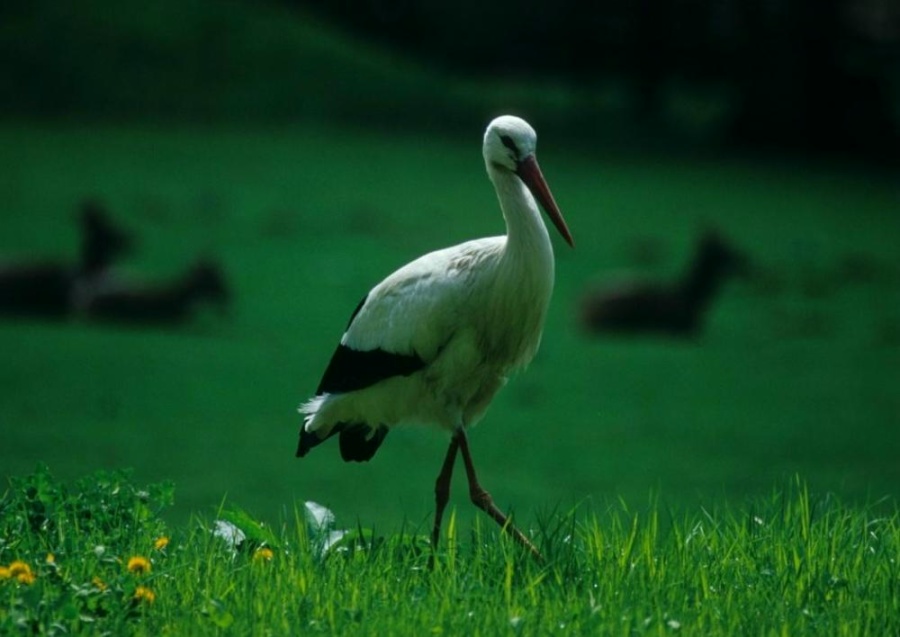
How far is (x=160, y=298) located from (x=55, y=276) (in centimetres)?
109

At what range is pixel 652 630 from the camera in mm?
4344

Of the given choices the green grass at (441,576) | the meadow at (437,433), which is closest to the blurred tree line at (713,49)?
the meadow at (437,433)

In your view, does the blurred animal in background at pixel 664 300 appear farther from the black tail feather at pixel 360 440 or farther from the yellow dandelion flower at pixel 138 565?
the yellow dandelion flower at pixel 138 565

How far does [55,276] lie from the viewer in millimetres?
14016

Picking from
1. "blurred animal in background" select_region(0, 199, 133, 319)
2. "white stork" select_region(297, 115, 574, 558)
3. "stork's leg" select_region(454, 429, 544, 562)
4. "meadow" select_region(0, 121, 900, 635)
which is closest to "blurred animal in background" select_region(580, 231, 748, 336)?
"meadow" select_region(0, 121, 900, 635)

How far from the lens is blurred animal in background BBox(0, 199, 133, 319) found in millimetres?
13992

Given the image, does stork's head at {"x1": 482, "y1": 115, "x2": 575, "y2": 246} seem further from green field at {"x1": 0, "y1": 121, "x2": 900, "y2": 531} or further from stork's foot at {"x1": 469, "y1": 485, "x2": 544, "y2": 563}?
green field at {"x1": 0, "y1": 121, "x2": 900, "y2": 531}

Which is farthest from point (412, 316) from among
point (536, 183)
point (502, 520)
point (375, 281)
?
point (375, 281)

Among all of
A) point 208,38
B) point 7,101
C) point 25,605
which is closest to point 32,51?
point 7,101


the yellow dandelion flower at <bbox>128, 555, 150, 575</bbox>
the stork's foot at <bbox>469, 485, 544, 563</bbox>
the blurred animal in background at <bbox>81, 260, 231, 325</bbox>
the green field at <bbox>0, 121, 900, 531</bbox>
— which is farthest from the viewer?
the blurred animal in background at <bbox>81, 260, 231, 325</bbox>

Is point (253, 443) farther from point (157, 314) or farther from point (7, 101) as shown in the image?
point (7, 101)

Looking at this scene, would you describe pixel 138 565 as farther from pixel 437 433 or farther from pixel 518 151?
pixel 437 433

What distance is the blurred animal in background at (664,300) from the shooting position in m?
14.0

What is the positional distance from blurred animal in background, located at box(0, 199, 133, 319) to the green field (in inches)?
7.3
